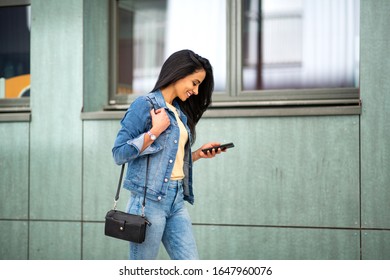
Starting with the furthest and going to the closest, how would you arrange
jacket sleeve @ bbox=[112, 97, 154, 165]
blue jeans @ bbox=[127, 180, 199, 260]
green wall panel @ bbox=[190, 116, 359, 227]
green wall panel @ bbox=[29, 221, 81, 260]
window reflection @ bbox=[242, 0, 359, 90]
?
green wall panel @ bbox=[29, 221, 81, 260], window reflection @ bbox=[242, 0, 359, 90], green wall panel @ bbox=[190, 116, 359, 227], blue jeans @ bbox=[127, 180, 199, 260], jacket sleeve @ bbox=[112, 97, 154, 165]

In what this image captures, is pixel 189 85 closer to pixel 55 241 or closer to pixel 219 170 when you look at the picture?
pixel 219 170

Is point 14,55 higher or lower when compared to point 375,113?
higher

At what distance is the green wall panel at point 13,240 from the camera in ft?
20.8

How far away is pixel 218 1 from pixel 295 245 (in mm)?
2439

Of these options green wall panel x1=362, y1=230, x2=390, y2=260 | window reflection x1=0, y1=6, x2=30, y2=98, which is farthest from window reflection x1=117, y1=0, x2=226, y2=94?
green wall panel x1=362, y1=230, x2=390, y2=260

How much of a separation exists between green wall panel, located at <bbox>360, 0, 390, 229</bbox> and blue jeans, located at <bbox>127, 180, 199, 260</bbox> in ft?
7.34

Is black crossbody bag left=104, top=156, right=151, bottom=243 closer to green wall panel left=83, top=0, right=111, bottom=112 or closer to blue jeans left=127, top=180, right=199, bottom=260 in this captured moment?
blue jeans left=127, top=180, right=199, bottom=260

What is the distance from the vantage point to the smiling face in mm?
3627

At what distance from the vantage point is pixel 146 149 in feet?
11.4

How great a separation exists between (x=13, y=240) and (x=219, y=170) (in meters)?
2.28

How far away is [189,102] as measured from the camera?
12.8ft

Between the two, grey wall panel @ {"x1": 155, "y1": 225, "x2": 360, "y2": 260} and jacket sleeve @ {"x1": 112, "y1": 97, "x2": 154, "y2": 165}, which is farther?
grey wall panel @ {"x1": 155, "y1": 225, "x2": 360, "y2": 260}

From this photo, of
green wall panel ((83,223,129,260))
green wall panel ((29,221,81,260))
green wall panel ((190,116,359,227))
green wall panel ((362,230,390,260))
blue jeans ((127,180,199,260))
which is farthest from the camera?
green wall panel ((29,221,81,260))

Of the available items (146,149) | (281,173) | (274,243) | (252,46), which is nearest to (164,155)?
(146,149)
